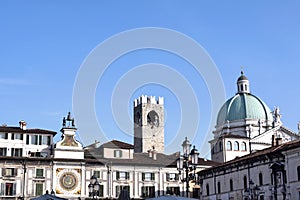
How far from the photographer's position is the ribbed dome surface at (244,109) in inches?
3558

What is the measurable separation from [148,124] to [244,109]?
111 ft

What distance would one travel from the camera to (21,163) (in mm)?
62000

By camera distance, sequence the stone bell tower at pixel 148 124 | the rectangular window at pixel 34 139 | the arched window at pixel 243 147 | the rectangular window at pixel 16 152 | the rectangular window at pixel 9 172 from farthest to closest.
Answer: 1. the stone bell tower at pixel 148 124
2. the arched window at pixel 243 147
3. the rectangular window at pixel 34 139
4. the rectangular window at pixel 16 152
5. the rectangular window at pixel 9 172

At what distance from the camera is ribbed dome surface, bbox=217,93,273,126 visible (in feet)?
297

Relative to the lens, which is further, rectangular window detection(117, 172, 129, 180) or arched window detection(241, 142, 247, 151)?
arched window detection(241, 142, 247, 151)

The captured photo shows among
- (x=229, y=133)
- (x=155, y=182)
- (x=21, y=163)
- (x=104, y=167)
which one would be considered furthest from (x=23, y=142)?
(x=229, y=133)

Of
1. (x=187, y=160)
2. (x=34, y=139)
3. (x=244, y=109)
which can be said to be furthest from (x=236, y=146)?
(x=187, y=160)

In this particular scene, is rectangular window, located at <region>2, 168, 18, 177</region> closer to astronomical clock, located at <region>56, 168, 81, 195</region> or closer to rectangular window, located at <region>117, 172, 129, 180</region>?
astronomical clock, located at <region>56, 168, 81, 195</region>

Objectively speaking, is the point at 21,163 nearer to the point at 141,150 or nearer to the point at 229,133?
the point at 229,133

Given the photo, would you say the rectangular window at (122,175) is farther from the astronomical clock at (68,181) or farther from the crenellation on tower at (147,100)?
the crenellation on tower at (147,100)

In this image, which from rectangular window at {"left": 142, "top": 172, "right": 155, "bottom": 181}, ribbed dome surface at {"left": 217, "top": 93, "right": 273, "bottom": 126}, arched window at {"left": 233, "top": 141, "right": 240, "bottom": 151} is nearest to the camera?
rectangular window at {"left": 142, "top": 172, "right": 155, "bottom": 181}

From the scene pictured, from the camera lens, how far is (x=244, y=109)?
298ft

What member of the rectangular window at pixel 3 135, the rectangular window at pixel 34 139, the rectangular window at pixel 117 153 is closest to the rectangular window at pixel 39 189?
the rectangular window at pixel 34 139

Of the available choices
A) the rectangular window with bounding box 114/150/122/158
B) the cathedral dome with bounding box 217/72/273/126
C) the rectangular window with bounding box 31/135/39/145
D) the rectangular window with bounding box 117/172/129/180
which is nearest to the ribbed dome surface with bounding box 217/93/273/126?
the cathedral dome with bounding box 217/72/273/126
